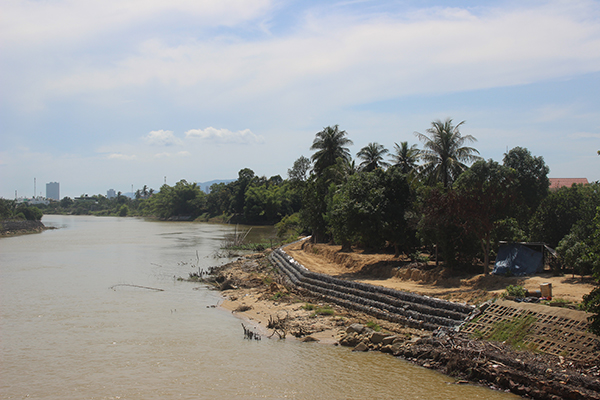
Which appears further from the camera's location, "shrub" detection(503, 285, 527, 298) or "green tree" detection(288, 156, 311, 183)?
"green tree" detection(288, 156, 311, 183)

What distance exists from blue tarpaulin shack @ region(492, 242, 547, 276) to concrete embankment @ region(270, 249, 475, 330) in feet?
11.7

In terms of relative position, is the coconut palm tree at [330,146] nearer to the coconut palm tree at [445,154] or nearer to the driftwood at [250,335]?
the coconut palm tree at [445,154]

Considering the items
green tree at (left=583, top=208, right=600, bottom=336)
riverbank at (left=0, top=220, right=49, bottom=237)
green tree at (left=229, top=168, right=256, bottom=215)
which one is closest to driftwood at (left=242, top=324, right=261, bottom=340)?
green tree at (left=583, top=208, right=600, bottom=336)

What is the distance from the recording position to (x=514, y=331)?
37.2 feet

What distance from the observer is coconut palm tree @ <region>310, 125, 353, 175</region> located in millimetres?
43250

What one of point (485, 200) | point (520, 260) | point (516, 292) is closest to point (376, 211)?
point (485, 200)

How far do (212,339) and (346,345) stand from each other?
4790mm

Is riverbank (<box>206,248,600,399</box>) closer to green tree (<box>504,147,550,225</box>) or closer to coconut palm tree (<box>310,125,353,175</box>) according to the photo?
green tree (<box>504,147,550,225</box>)

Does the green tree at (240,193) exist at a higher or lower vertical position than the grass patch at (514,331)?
higher

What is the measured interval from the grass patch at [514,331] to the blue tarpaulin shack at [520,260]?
4572mm

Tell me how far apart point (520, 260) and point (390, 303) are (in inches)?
206

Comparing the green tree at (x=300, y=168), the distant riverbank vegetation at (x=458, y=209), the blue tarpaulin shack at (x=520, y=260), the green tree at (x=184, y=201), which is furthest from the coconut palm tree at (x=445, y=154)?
the green tree at (x=184, y=201)

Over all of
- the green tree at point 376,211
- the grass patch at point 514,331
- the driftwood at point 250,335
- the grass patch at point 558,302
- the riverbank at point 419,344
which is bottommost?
the driftwood at point 250,335

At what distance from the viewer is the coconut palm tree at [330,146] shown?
43.2 metres
